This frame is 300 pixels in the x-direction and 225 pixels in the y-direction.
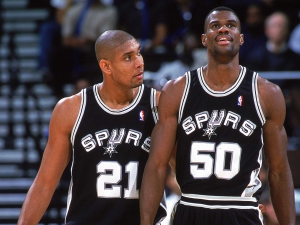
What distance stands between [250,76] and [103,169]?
1228mm

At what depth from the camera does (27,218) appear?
509 cm

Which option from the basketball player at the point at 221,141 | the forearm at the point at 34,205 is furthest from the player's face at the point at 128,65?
the forearm at the point at 34,205

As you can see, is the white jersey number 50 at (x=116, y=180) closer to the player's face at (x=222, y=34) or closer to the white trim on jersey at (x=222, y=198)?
the white trim on jersey at (x=222, y=198)

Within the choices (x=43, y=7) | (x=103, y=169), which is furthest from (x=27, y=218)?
(x=43, y=7)

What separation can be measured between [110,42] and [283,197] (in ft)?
5.40

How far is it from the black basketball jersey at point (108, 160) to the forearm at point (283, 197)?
0.81 m

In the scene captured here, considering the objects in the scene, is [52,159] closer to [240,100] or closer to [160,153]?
[160,153]

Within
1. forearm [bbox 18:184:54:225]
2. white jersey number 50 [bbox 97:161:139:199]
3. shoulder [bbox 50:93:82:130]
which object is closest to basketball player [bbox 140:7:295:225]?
white jersey number 50 [bbox 97:161:139:199]

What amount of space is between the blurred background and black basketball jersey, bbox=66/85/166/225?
8.98 ft

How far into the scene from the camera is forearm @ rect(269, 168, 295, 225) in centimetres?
491

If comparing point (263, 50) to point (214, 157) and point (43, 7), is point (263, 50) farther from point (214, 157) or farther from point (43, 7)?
point (43, 7)

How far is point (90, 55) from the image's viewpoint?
10.4m

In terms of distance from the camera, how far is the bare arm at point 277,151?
191 inches

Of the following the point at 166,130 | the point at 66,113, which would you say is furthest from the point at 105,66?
the point at 166,130
